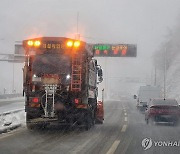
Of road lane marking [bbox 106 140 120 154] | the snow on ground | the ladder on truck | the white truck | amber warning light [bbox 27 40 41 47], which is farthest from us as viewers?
the snow on ground

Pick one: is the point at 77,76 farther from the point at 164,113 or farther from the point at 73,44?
the point at 164,113

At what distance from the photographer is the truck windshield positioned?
51.2 feet

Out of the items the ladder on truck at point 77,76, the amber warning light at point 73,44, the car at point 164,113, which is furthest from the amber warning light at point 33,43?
the car at point 164,113

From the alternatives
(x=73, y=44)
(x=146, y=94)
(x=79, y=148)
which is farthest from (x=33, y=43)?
(x=146, y=94)

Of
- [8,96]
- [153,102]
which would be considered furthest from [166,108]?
[8,96]

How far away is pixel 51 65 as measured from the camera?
15.7 metres

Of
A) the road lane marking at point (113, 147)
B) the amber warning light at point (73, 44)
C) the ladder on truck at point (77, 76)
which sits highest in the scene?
the amber warning light at point (73, 44)

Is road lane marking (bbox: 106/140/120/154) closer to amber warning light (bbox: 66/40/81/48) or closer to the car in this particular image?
amber warning light (bbox: 66/40/81/48)

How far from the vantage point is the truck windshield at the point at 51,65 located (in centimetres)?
1561

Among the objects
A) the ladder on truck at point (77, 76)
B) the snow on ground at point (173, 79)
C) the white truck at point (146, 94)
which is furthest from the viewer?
the snow on ground at point (173, 79)

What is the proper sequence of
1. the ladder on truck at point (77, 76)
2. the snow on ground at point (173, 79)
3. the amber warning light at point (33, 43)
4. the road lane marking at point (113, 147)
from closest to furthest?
the road lane marking at point (113, 147) < the ladder on truck at point (77, 76) < the amber warning light at point (33, 43) < the snow on ground at point (173, 79)

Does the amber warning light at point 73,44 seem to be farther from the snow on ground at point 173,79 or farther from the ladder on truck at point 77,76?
the snow on ground at point 173,79

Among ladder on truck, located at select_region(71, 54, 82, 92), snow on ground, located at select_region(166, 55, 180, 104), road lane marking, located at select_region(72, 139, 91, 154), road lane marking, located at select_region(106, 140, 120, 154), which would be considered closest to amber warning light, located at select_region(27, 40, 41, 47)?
ladder on truck, located at select_region(71, 54, 82, 92)

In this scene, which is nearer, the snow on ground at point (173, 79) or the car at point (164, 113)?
the car at point (164, 113)
